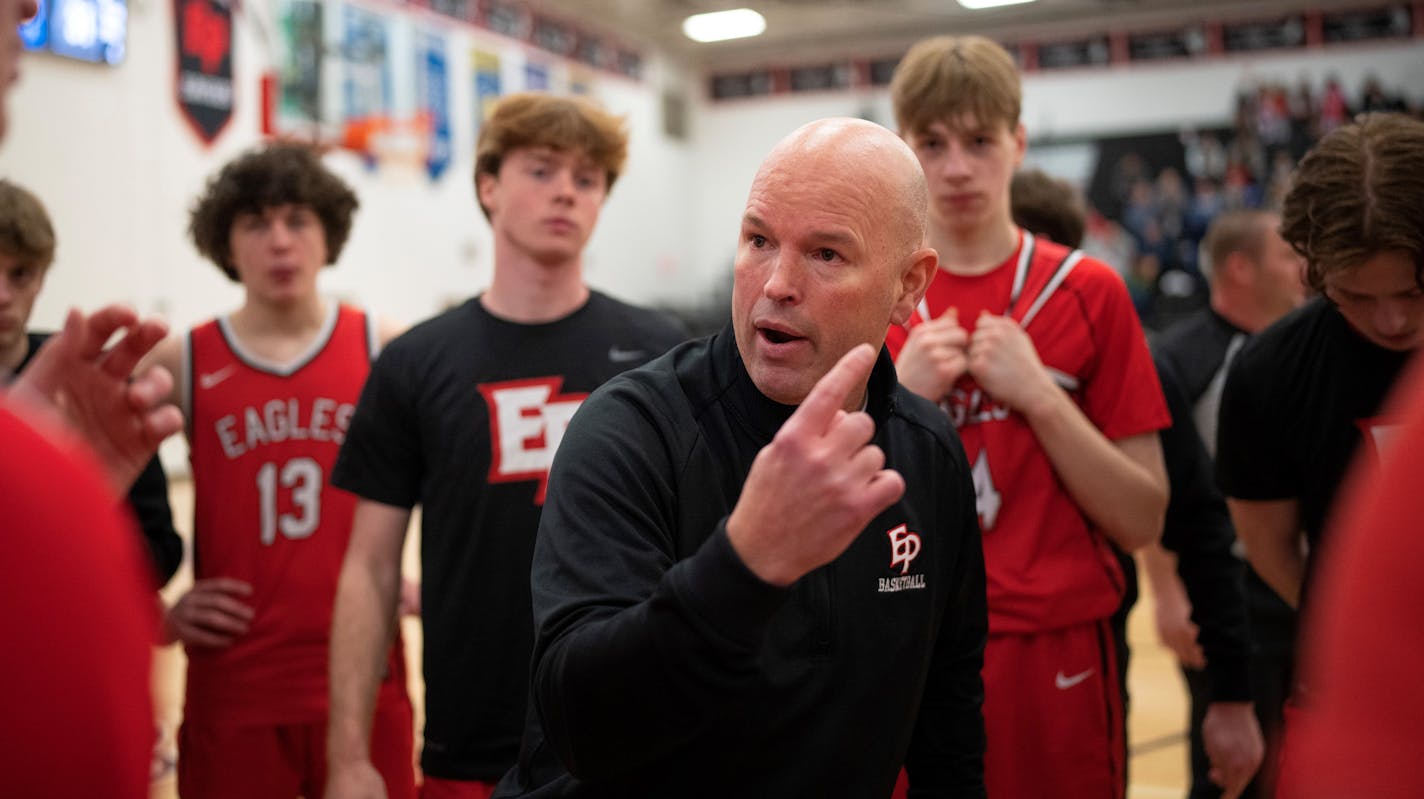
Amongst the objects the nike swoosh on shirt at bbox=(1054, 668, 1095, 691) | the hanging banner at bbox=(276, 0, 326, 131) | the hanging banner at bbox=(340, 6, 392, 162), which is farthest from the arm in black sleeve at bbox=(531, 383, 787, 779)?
the hanging banner at bbox=(340, 6, 392, 162)

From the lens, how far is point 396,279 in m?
12.6

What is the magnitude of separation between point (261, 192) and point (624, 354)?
55.3 inches

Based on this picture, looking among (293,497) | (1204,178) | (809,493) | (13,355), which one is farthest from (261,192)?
(1204,178)

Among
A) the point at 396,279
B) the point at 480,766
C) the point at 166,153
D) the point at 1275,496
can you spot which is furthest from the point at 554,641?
the point at 396,279

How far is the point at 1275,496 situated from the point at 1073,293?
0.64 metres

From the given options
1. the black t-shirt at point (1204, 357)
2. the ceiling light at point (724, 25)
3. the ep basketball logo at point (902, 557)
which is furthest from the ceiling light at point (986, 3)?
the ep basketball logo at point (902, 557)

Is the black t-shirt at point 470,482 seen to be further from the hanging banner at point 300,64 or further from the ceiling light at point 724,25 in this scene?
the ceiling light at point 724,25

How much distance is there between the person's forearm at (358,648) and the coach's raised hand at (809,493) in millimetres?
1475

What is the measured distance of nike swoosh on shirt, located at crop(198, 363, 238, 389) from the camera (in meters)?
3.10

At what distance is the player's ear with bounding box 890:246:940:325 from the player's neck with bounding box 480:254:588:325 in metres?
1.06

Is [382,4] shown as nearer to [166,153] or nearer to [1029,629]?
[166,153]

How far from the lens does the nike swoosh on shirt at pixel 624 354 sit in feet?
9.00

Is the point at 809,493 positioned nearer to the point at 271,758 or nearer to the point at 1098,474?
the point at 1098,474

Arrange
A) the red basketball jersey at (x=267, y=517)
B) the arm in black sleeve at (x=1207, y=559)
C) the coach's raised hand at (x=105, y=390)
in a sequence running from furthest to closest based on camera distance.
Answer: the red basketball jersey at (x=267, y=517)
the arm in black sleeve at (x=1207, y=559)
the coach's raised hand at (x=105, y=390)
